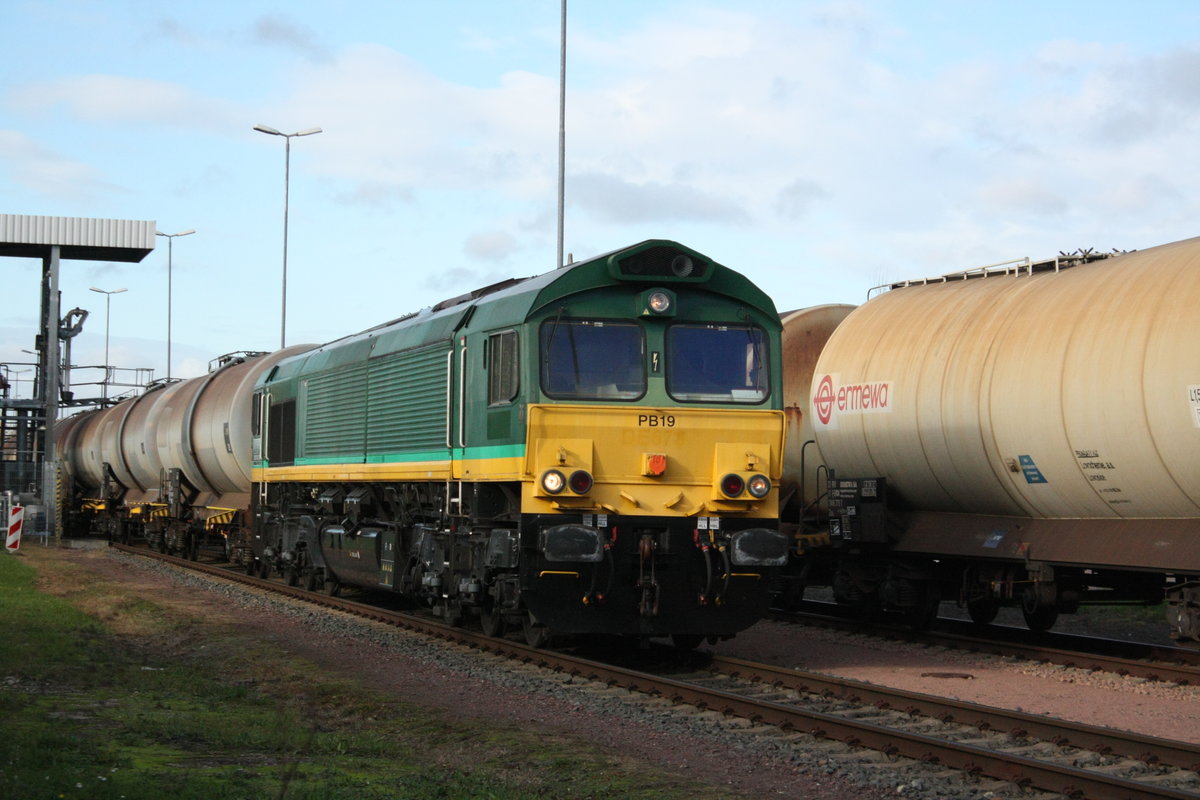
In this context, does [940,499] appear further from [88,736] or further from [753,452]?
[88,736]

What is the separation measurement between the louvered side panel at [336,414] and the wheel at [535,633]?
484cm

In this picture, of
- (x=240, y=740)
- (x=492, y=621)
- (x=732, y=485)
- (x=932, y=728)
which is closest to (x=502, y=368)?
(x=732, y=485)

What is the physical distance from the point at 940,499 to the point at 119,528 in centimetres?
2989

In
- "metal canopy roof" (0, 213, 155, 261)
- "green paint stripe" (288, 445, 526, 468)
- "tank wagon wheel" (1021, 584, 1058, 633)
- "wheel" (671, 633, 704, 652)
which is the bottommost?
"wheel" (671, 633, 704, 652)


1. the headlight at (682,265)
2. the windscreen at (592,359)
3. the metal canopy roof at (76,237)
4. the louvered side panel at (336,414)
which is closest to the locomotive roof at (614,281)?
the headlight at (682,265)

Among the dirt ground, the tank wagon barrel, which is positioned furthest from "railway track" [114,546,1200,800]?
the tank wagon barrel

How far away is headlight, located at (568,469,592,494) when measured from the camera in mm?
12352

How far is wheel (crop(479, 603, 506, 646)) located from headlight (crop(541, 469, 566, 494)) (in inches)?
113

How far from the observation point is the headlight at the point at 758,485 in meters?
12.8

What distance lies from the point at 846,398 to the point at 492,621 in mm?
5652

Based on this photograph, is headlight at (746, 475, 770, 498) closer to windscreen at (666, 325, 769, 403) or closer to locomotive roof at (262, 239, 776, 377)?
windscreen at (666, 325, 769, 403)

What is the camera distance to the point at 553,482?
12289 mm

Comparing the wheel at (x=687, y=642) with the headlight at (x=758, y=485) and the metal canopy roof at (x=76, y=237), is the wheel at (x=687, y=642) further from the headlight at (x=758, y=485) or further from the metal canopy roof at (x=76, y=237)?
the metal canopy roof at (x=76, y=237)

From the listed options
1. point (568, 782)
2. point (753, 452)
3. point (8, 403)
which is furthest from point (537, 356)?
point (8, 403)
